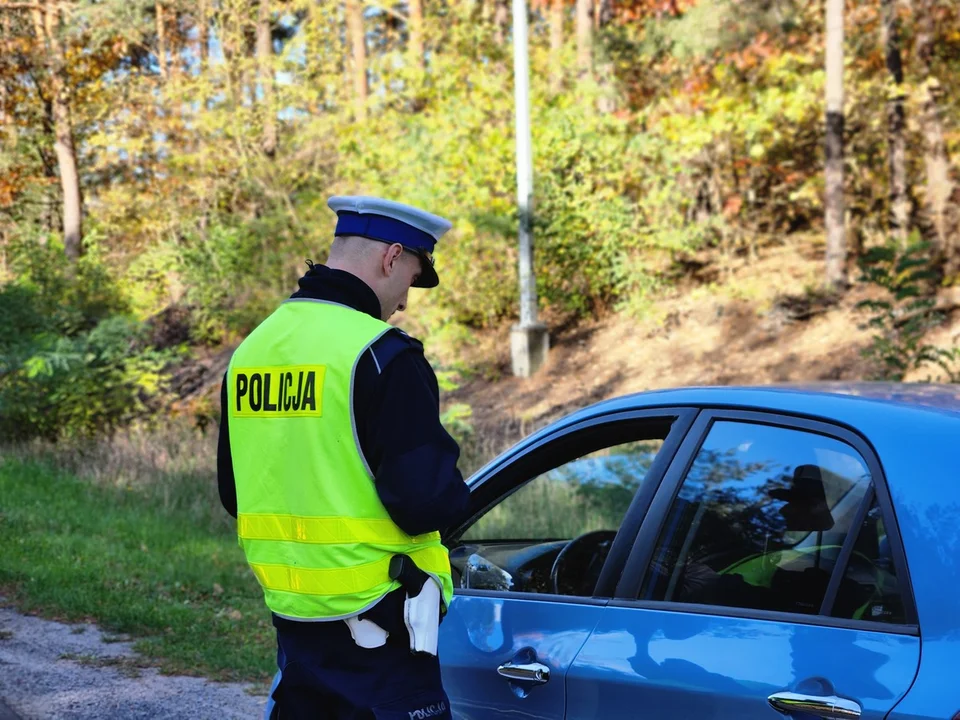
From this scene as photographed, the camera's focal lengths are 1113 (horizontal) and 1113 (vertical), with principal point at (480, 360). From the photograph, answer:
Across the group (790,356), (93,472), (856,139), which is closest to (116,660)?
(93,472)

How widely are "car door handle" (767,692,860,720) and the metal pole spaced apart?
1476 cm

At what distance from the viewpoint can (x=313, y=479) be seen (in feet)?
8.03

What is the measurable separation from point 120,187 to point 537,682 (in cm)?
2277

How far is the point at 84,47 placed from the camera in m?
22.9

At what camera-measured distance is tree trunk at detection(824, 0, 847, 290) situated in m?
16.6

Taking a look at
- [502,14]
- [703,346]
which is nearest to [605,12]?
[502,14]

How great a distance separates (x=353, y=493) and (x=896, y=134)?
1787cm

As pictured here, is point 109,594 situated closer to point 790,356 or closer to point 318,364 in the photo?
point 318,364

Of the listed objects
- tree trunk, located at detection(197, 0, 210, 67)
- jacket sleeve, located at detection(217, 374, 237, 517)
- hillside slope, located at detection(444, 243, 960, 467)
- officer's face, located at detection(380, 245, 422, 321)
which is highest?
tree trunk, located at detection(197, 0, 210, 67)

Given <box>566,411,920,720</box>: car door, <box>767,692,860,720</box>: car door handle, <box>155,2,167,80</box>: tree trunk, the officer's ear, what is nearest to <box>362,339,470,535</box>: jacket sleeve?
the officer's ear

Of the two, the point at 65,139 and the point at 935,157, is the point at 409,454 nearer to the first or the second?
the point at 935,157

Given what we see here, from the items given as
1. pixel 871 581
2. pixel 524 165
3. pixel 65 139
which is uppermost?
pixel 65 139

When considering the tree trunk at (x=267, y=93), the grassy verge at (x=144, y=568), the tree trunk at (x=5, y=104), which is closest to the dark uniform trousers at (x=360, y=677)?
the grassy verge at (x=144, y=568)

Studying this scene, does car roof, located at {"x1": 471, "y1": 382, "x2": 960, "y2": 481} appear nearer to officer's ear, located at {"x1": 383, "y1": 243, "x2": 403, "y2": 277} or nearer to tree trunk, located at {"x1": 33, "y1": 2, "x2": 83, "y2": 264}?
officer's ear, located at {"x1": 383, "y1": 243, "x2": 403, "y2": 277}
